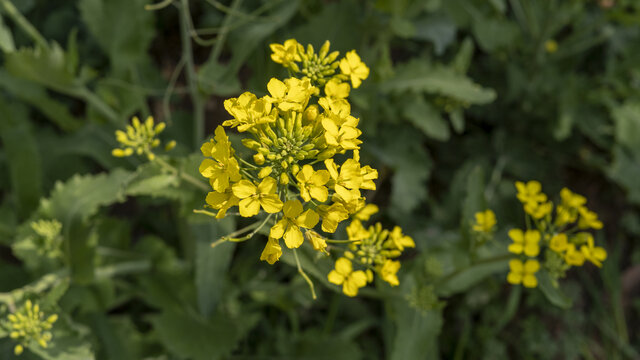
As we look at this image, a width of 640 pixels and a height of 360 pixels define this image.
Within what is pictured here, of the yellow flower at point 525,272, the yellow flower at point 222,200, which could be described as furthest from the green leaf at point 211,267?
the yellow flower at point 525,272

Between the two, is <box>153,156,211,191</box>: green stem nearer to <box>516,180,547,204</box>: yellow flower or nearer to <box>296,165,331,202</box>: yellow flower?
<box>296,165,331,202</box>: yellow flower

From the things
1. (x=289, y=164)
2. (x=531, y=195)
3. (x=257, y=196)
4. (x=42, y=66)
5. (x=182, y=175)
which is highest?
(x=42, y=66)

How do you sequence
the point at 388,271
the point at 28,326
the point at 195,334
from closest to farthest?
the point at 388,271, the point at 28,326, the point at 195,334

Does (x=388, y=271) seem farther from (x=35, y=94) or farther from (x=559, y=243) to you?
(x=35, y=94)

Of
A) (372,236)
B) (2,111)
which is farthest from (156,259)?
(372,236)

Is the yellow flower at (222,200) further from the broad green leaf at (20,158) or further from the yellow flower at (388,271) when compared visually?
the broad green leaf at (20,158)

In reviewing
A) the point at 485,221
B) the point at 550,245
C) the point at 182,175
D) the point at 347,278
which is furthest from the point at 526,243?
the point at 182,175
